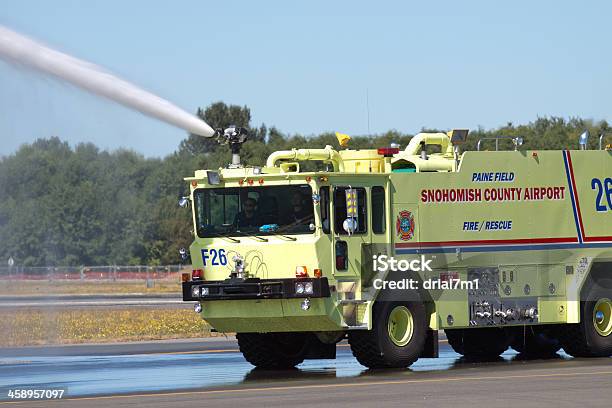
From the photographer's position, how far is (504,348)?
81.7 ft

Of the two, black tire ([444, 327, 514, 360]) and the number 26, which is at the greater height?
the number 26

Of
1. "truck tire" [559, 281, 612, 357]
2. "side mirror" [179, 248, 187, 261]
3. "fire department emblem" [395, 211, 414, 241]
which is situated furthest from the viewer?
"truck tire" [559, 281, 612, 357]

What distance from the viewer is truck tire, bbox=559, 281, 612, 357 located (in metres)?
24.1

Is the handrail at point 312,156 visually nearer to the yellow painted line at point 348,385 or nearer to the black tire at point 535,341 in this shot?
the yellow painted line at point 348,385

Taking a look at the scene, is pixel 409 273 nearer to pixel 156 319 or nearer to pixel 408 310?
pixel 408 310

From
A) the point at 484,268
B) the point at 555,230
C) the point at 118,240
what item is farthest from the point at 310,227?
the point at 118,240

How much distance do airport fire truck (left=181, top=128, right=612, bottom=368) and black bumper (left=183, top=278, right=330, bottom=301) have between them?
0.02 metres

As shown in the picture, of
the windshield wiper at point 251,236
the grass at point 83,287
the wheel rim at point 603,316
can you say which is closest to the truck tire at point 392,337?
the windshield wiper at point 251,236

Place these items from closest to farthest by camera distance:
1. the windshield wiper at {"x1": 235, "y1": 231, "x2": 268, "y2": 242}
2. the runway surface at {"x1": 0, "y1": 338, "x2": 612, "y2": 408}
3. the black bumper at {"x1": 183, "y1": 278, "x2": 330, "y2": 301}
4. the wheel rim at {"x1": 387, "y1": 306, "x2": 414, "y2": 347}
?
1. the runway surface at {"x1": 0, "y1": 338, "x2": 612, "y2": 408}
2. the black bumper at {"x1": 183, "y1": 278, "x2": 330, "y2": 301}
3. the windshield wiper at {"x1": 235, "y1": 231, "x2": 268, "y2": 242}
4. the wheel rim at {"x1": 387, "y1": 306, "x2": 414, "y2": 347}

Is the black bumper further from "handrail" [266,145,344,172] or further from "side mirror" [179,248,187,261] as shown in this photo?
"handrail" [266,145,344,172]

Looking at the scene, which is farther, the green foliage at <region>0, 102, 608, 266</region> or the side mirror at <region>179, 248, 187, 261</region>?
the green foliage at <region>0, 102, 608, 266</region>

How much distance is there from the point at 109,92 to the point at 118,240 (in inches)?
2449

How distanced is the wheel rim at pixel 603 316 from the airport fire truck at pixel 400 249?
0.09 feet

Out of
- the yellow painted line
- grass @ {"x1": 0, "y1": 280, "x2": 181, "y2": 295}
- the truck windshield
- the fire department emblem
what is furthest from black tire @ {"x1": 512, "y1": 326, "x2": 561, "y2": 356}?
grass @ {"x1": 0, "y1": 280, "x2": 181, "y2": 295}
